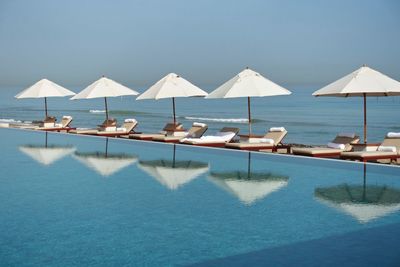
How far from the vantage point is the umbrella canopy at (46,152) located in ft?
34.7

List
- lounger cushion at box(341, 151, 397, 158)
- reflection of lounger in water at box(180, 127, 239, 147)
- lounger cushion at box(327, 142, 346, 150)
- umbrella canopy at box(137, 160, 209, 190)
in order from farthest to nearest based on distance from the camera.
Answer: reflection of lounger in water at box(180, 127, 239, 147), lounger cushion at box(327, 142, 346, 150), lounger cushion at box(341, 151, 397, 158), umbrella canopy at box(137, 160, 209, 190)

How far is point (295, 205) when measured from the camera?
6500 millimetres

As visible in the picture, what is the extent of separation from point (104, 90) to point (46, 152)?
456cm

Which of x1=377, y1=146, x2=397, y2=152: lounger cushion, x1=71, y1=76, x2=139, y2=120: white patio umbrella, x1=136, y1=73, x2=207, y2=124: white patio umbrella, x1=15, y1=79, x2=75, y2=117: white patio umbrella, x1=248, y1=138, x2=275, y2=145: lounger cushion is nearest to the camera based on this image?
x1=377, y1=146, x2=397, y2=152: lounger cushion

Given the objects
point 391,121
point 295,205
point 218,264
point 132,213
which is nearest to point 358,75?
point 295,205

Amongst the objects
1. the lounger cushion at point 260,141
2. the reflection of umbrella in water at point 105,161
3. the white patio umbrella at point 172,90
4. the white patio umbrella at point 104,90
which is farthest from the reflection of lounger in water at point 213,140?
the white patio umbrella at point 104,90

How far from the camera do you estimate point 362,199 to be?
22.4 ft

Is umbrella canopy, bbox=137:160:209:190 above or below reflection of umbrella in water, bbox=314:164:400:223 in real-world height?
above

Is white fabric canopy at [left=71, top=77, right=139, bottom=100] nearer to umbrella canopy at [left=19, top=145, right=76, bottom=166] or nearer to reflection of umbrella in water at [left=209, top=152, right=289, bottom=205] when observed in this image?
umbrella canopy at [left=19, top=145, right=76, bottom=166]

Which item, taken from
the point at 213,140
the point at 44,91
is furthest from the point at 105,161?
the point at 44,91

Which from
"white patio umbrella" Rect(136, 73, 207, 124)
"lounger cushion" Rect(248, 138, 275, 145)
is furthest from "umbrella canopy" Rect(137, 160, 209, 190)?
"white patio umbrella" Rect(136, 73, 207, 124)

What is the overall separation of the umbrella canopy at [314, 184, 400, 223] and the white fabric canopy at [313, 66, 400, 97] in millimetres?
2814

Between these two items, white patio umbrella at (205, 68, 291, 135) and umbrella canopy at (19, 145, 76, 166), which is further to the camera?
white patio umbrella at (205, 68, 291, 135)

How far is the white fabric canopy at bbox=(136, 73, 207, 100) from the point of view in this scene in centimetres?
1362
